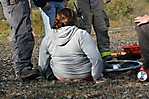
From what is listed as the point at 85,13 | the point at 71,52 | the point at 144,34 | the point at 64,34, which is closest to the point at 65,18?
the point at 64,34

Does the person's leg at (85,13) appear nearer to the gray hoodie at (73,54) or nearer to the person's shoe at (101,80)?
the gray hoodie at (73,54)

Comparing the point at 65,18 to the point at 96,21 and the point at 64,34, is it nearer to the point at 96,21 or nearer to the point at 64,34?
the point at 64,34

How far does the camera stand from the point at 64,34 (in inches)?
235

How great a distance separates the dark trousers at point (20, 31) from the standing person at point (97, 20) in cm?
145

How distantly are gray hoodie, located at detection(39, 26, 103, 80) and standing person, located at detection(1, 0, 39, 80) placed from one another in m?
0.26

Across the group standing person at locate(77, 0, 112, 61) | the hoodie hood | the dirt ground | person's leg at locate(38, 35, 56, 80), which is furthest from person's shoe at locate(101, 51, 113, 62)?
the hoodie hood

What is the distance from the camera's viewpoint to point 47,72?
246 inches

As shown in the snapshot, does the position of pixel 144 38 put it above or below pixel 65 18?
below

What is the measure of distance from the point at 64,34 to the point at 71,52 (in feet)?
0.69

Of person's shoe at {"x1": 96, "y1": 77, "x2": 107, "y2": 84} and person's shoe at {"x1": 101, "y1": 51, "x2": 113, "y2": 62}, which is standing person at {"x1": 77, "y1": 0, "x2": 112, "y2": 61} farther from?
person's shoe at {"x1": 96, "y1": 77, "x2": 107, "y2": 84}

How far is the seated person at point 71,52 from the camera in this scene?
585cm

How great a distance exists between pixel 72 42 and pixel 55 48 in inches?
9.4

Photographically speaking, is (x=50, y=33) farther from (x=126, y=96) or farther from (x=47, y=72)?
(x=126, y=96)

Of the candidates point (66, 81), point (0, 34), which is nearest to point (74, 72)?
point (66, 81)
